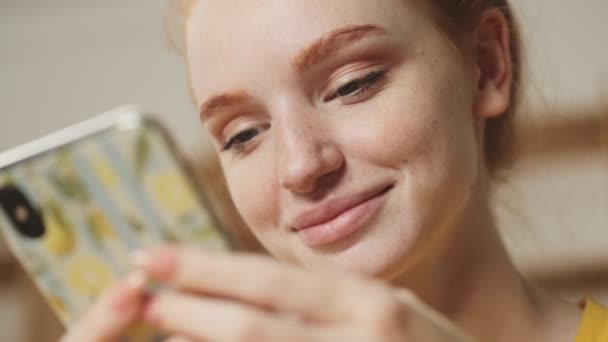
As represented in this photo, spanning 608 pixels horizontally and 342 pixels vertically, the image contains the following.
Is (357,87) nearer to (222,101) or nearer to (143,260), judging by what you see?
(222,101)

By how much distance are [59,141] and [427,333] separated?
224 millimetres

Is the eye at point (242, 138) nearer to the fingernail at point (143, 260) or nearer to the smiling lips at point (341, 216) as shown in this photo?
the smiling lips at point (341, 216)

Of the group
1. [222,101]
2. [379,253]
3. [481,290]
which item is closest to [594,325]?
[481,290]

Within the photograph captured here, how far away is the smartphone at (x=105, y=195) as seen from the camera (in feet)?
1.20

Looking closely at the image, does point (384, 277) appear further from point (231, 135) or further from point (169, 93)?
point (169, 93)

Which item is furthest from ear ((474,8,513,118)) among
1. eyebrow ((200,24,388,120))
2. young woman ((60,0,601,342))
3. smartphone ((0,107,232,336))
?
smartphone ((0,107,232,336))

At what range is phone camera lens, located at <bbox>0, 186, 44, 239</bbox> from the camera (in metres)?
0.38

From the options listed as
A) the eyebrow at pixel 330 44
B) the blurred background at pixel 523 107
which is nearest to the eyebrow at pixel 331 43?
the eyebrow at pixel 330 44

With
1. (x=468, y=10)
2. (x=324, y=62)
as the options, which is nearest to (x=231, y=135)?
(x=324, y=62)

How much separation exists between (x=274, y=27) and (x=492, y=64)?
18cm

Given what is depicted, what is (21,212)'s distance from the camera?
1.27 feet

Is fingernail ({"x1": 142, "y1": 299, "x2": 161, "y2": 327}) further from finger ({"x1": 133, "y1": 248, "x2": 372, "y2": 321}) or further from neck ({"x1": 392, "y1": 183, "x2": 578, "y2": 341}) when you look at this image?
neck ({"x1": 392, "y1": 183, "x2": 578, "y2": 341})

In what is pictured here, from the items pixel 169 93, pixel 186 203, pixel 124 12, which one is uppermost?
pixel 124 12

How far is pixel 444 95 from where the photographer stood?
0.45 m
